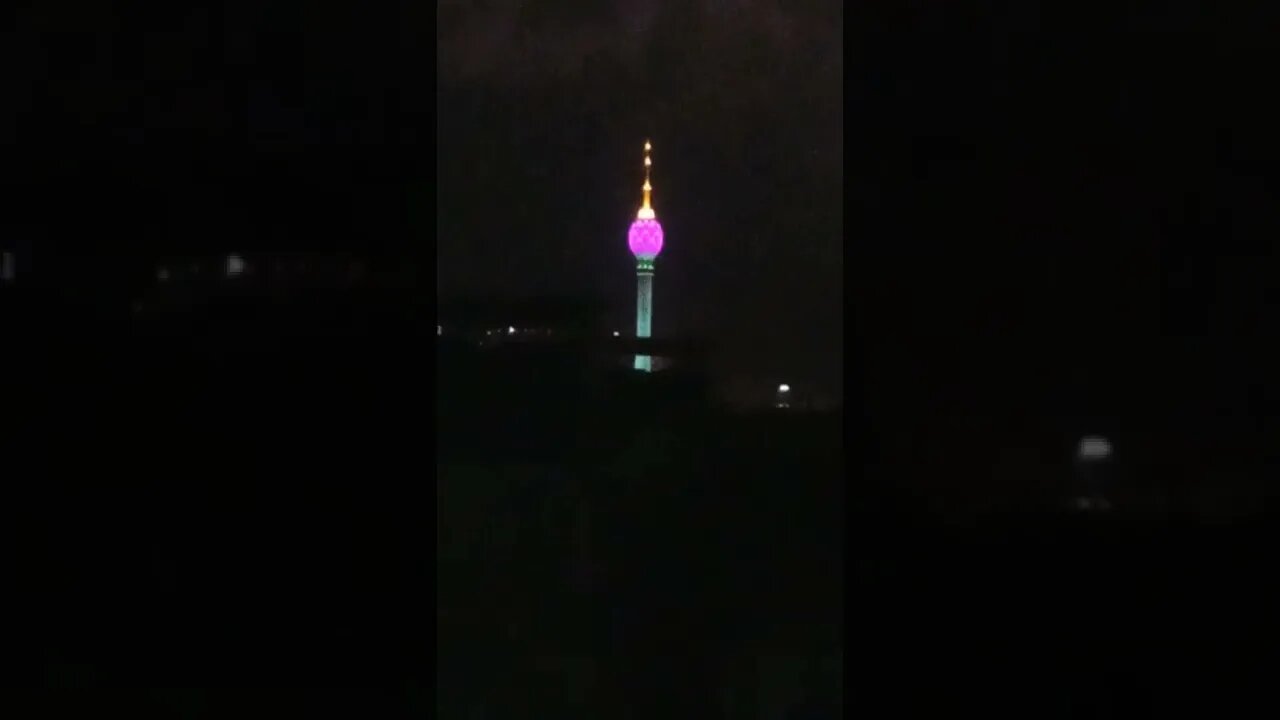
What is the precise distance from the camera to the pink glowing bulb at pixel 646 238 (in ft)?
11.5

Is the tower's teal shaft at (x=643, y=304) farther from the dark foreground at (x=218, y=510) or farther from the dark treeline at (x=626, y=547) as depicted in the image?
the dark foreground at (x=218, y=510)

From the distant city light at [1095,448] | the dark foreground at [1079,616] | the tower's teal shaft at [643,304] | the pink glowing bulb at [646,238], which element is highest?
the pink glowing bulb at [646,238]

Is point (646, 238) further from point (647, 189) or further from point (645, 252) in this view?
point (647, 189)

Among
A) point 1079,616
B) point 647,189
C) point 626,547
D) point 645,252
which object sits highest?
point 647,189

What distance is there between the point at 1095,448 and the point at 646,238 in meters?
1.70

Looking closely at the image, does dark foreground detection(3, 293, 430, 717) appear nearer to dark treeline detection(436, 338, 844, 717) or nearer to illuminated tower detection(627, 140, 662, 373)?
dark treeline detection(436, 338, 844, 717)

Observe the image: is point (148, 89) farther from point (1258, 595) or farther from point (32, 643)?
point (1258, 595)

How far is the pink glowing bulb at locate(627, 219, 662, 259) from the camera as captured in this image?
3.52 m

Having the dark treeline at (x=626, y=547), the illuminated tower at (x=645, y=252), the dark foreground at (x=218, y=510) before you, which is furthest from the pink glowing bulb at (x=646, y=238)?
the dark foreground at (x=218, y=510)

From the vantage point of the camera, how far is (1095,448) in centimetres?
342

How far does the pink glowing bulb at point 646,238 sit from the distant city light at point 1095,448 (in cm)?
160

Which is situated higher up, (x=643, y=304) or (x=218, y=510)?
(x=643, y=304)

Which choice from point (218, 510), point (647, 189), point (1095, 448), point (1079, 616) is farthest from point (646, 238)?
point (1079, 616)

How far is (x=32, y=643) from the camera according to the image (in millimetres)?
3611
